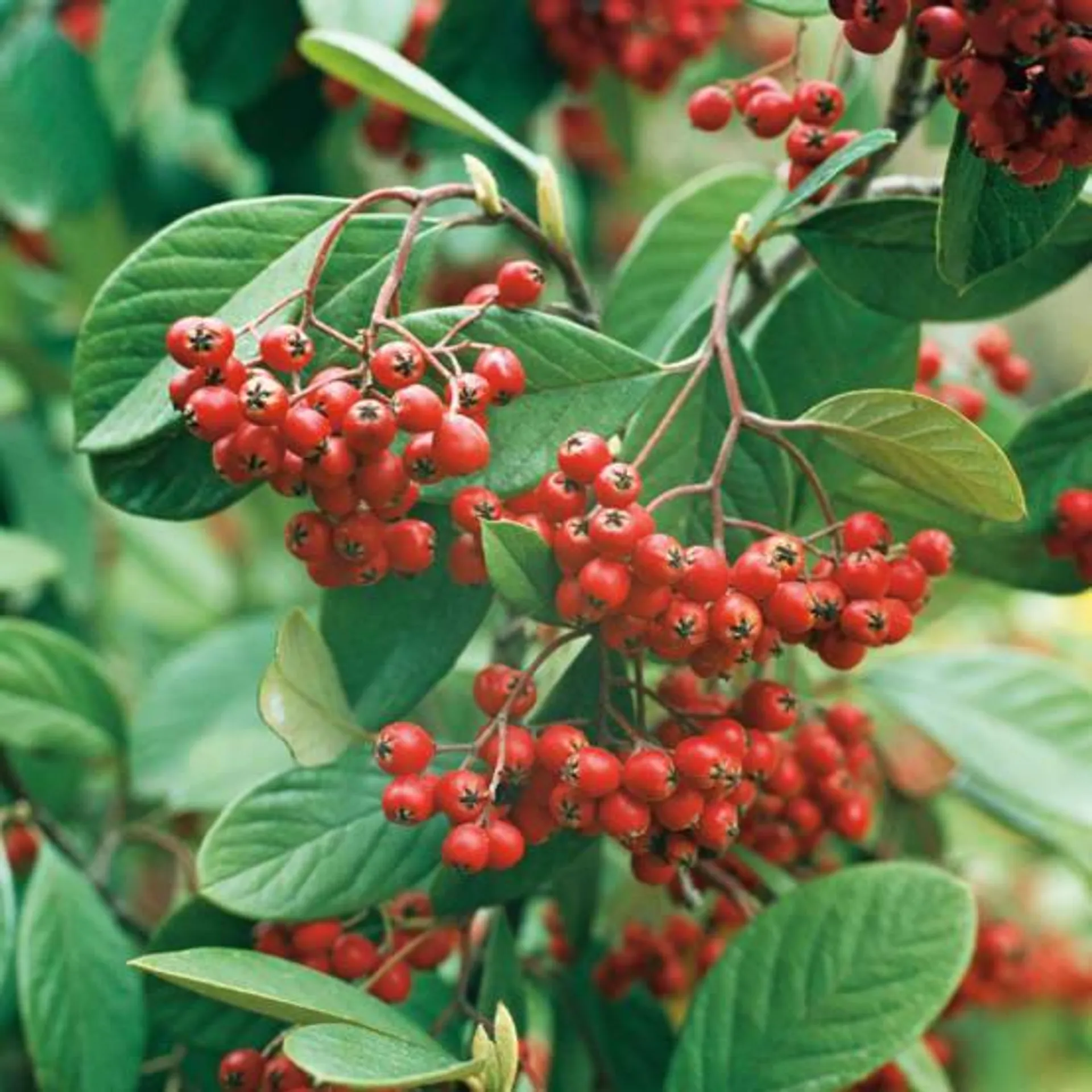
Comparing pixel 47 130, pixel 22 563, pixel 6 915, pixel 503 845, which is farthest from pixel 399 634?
pixel 47 130

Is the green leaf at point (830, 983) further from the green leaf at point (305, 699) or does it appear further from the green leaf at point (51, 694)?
the green leaf at point (51, 694)

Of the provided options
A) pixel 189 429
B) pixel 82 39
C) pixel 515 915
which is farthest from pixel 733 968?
pixel 82 39

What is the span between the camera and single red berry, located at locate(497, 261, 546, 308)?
37.5 inches

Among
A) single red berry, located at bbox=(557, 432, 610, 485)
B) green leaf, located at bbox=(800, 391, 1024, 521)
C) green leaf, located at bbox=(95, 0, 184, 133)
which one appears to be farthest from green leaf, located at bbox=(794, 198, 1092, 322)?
green leaf, located at bbox=(95, 0, 184, 133)

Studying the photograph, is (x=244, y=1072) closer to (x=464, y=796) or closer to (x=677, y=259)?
(x=464, y=796)

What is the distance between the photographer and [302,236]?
100 cm

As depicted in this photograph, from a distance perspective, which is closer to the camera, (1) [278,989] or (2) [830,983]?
(1) [278,989]

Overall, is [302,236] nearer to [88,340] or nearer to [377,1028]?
[88,340]

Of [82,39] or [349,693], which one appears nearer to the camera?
[349,693]

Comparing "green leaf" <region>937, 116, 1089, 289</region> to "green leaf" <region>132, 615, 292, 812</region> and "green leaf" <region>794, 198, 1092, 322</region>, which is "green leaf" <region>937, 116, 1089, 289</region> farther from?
"green leaf" <region>132, 615, 292, 812</region>

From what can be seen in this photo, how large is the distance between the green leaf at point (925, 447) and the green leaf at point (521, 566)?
0.61ft

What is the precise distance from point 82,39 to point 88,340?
41.7 inches

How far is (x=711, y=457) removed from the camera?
3.30 feet

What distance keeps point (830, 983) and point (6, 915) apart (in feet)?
2.17
